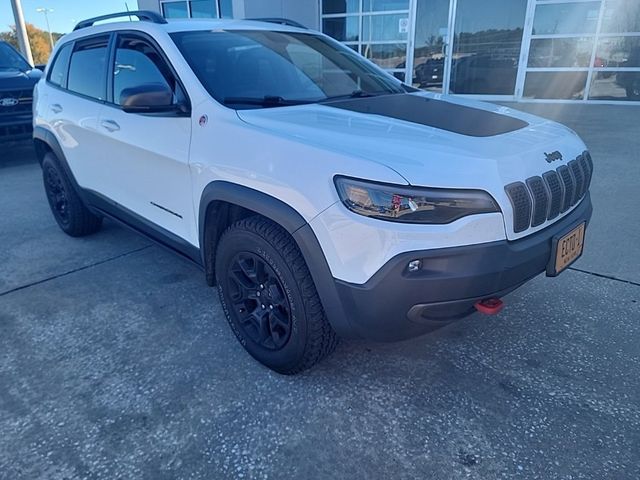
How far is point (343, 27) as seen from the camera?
12.9m

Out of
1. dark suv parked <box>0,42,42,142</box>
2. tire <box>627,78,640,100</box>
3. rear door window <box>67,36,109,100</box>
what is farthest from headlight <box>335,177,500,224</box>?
tire <box>627,78,640,100</box>

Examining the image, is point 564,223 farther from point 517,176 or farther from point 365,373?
point 365,373

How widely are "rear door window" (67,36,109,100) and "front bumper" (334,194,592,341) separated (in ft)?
8.49

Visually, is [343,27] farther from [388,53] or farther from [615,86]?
[615,86]

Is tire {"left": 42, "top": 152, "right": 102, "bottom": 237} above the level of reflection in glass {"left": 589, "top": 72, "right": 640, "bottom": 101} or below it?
below

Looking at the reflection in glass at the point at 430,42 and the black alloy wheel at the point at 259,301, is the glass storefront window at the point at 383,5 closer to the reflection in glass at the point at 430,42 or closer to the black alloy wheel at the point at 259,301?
the reflection in glass at the point at 430,42

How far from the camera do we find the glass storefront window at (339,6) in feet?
41.2

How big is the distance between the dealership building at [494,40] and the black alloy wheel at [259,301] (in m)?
10.9

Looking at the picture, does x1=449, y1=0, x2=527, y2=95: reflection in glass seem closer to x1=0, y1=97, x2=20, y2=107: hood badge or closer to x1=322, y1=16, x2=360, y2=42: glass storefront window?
x1=322, y1=16, x2=360, y2=42: glass storefront window

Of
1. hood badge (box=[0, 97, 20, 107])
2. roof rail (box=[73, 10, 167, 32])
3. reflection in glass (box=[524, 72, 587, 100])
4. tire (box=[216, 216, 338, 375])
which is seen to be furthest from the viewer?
reflection in glass (box=[524, 72, 587, 100])

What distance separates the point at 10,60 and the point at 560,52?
1119 cm

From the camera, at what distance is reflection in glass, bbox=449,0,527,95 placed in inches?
438

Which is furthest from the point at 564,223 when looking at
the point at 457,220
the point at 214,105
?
the point at 214,105

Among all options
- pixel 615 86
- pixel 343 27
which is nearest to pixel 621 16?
pixel 615 86
